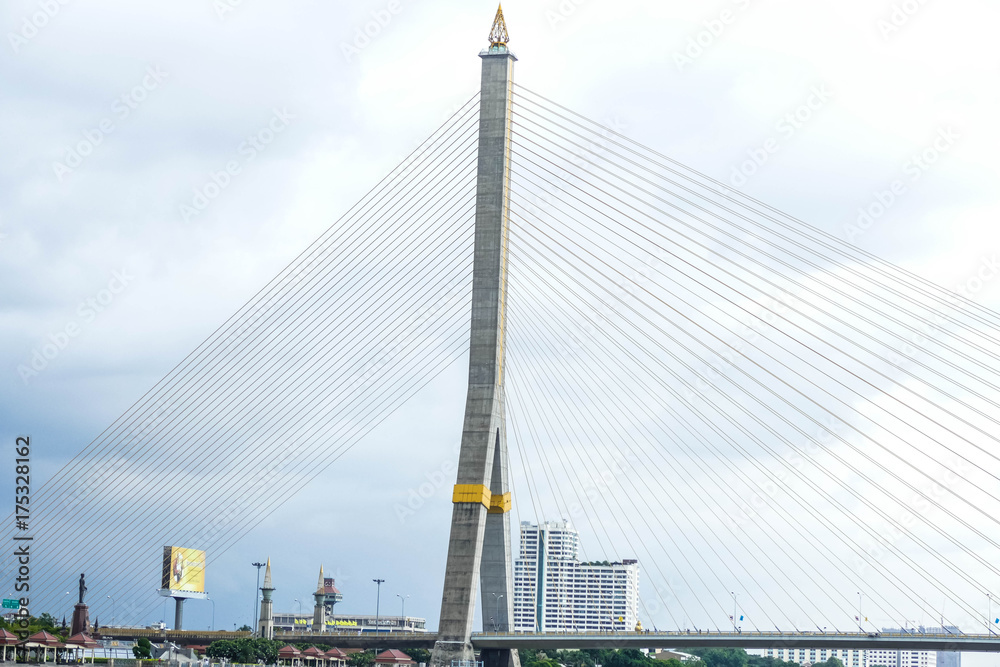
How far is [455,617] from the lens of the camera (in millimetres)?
63562

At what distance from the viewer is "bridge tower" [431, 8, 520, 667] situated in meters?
63.6

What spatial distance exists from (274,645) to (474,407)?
3805 centimetres

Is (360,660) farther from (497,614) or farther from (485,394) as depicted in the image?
(485,394)

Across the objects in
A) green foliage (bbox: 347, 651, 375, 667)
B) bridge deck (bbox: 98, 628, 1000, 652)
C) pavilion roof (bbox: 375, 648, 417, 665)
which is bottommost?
green foliage (bbox: 347, 651, 375, 667)

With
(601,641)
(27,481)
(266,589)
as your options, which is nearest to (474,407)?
(601,641)

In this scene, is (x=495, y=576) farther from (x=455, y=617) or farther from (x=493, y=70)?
(x=493, y=70)

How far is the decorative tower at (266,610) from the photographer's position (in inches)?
4496

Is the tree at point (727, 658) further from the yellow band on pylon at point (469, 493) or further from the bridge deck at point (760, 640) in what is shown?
the yellow band on pylon at point (469, 493)

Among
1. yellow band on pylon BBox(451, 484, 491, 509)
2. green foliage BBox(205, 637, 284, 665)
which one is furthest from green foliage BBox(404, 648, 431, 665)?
yellow band on pylon BBox(451, 484, 491, 509)

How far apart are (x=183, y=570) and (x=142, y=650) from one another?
18.8m

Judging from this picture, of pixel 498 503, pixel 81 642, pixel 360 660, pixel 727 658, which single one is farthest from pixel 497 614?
pixel 727 658

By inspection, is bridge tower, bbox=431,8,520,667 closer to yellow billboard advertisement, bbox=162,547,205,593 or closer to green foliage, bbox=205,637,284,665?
green foliage, bbox=205,637,284,665

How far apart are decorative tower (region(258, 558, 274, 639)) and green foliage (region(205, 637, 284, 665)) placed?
14312 millimetres

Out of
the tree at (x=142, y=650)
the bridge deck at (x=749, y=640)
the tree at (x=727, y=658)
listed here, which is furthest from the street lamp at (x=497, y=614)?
the tree at (x=727, y=658)
